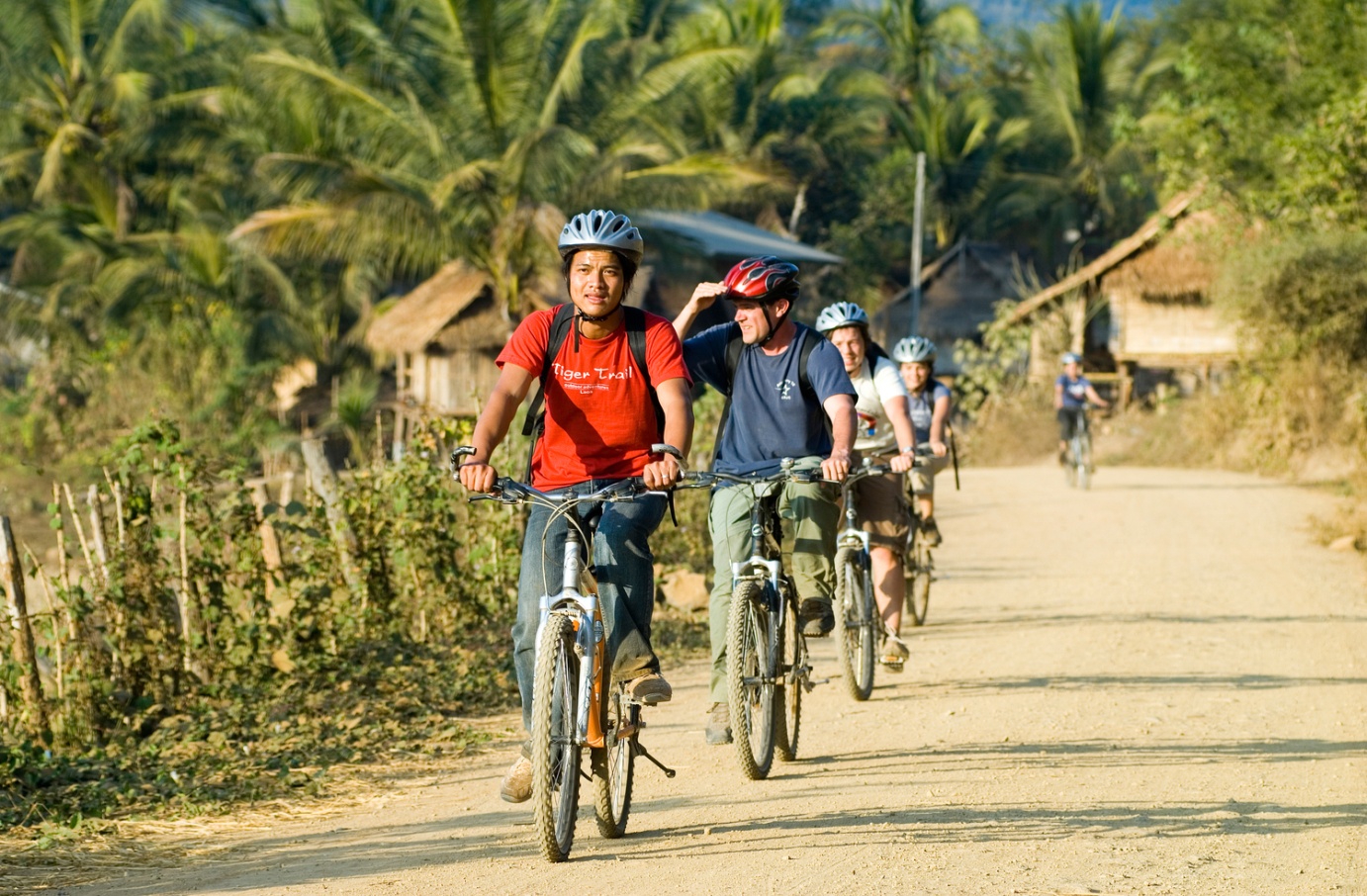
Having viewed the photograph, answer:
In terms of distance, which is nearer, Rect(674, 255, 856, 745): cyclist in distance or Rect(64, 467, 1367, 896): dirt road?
Rect(64, 467, 1367, 896): dirt road

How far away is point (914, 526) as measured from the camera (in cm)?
1071

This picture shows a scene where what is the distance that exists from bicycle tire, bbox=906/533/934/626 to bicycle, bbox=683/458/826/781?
12.6 ft

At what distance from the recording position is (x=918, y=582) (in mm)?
11586

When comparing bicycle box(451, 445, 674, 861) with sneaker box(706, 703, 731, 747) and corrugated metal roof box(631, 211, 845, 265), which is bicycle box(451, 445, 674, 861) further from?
corrugated metal roof box(631, 211, 845, 265)

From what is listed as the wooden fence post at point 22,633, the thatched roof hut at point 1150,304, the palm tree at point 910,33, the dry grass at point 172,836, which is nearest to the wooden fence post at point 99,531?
the wooden fence post at point 22,633

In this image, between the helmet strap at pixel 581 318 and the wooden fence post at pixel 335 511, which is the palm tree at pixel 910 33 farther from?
the helmet strap at pixel 581 318

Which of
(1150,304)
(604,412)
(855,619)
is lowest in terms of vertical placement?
(855,619)

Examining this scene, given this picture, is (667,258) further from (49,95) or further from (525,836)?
(525,836)

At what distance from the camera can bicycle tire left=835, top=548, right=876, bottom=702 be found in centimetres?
834

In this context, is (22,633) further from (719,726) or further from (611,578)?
(611,578)

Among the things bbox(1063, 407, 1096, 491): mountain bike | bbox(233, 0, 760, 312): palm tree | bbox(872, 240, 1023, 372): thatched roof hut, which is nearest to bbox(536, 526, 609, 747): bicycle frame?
bbox(1063, 407, 1096, 491): mountain bike

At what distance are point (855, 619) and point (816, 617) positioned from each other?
3.80ft

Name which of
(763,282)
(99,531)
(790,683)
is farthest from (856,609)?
(99,531)

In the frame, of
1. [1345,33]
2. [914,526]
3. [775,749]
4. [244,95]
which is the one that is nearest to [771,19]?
[244,95]
